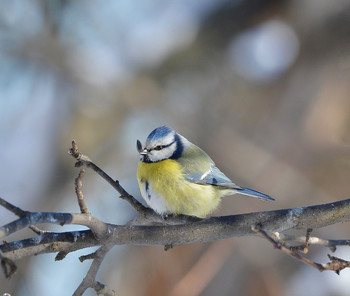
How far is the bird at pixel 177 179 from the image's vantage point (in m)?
2.31

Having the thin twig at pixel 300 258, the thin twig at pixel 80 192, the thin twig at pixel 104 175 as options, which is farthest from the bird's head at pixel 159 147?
the thin twig at pixel 300 258

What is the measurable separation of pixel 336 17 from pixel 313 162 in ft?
6.73

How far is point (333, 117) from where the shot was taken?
501 cm

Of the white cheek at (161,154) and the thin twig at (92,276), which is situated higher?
the white cheek at (161,154)

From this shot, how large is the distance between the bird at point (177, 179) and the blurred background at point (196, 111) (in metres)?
2.20

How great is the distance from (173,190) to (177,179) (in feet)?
0.24

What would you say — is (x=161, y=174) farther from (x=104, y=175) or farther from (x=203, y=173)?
(x=104, y=175)

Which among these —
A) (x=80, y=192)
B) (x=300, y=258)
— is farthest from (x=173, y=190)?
(x=300, y=258)

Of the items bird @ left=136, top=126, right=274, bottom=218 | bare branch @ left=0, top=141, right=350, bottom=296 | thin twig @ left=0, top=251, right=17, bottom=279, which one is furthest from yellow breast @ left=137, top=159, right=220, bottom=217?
thin twig @ left=0, top=251, right=17, bottom=279

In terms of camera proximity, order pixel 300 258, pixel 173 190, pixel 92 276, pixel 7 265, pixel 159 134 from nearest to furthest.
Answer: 1. pixel 7 265
2. pixel 300 258
3. pixel 92 276
4. pixel 173 190
5. pixel 159 134

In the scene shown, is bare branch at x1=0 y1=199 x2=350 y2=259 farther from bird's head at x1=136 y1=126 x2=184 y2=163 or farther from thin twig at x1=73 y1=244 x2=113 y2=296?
bird's head at x1=136 y1=126 x2=184 y2=163

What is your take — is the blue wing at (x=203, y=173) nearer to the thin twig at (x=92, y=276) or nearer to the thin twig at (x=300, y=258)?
the thin twig at (x=92, y=276)

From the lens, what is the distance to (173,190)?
233 centimetres

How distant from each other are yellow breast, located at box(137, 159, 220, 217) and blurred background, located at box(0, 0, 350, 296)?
2273 millimetres
